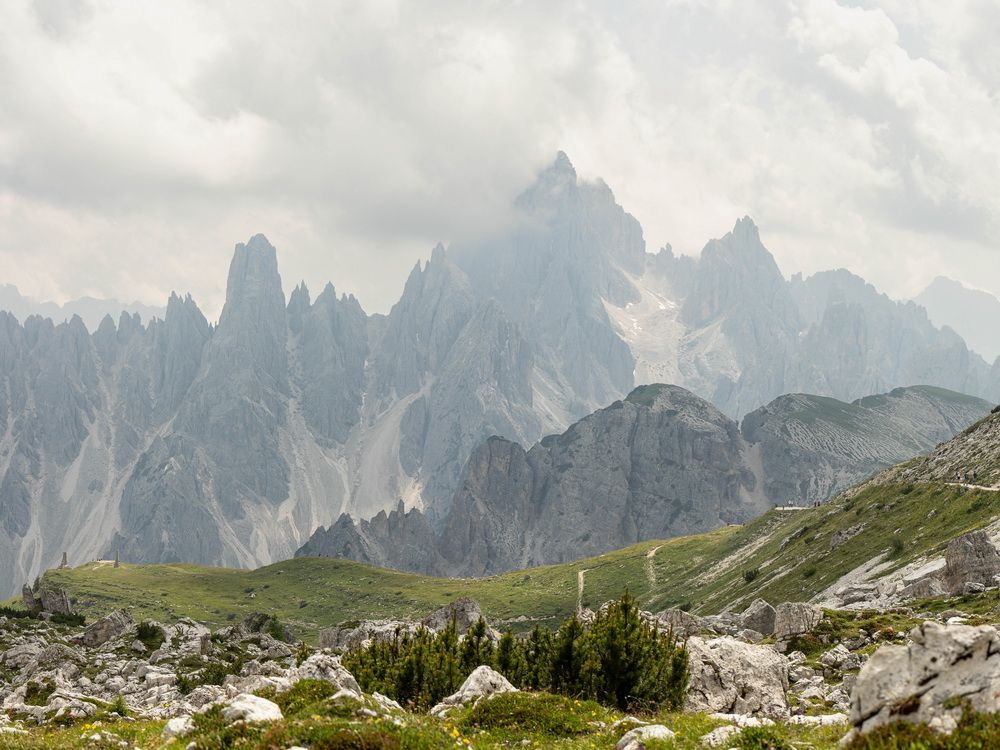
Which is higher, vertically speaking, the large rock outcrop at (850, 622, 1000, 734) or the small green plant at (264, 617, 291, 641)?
the large rock outcrop at (850, 622, 1000, 734)

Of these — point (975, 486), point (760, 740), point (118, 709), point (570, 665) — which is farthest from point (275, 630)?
point (760, 740)

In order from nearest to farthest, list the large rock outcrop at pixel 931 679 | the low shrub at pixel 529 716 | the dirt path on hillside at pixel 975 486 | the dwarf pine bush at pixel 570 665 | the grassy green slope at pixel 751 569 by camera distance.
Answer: the large rock outcrop at pixel 931 679, the low shrub at pixel 529 716, the dwarf pine bush at pixel 570 665, the dirt path on hillside at pixel 975 486, the grassy green slope at pixel 751 569

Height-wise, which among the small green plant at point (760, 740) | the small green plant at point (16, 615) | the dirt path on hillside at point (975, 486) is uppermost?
the dirt path on hillside at point (975, 486)

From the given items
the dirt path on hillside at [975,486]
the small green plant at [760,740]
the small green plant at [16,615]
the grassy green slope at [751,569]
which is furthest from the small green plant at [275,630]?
the small green plant at [760,740]

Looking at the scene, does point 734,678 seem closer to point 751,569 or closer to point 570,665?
point 570,665

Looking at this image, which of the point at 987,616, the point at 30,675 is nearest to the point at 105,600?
the point at 30,675

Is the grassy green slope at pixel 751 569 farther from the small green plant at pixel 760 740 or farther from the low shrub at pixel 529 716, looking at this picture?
the small green plant at pixel 760 740

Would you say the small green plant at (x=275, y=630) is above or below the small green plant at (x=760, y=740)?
below

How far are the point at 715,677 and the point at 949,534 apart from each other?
194 ft

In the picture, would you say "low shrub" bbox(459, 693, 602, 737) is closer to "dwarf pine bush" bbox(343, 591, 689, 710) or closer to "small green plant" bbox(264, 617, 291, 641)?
"dwarf pine bush" bbox(343, 591, 689, 710)

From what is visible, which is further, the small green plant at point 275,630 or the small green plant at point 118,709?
the small green plant at point 275,630

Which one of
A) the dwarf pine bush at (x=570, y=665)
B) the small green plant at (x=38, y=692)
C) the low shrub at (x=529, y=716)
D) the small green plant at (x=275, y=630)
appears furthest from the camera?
the small green plant at (x=275, y=630)

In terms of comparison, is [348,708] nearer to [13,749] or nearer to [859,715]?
[13,749]

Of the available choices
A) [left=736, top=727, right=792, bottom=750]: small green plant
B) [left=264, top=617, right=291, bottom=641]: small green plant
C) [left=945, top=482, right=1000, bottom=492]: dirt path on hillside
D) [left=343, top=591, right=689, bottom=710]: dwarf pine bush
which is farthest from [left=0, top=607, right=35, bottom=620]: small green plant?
[left=945, top=482, right=1000, bottom=492]: dirt path on hillside
